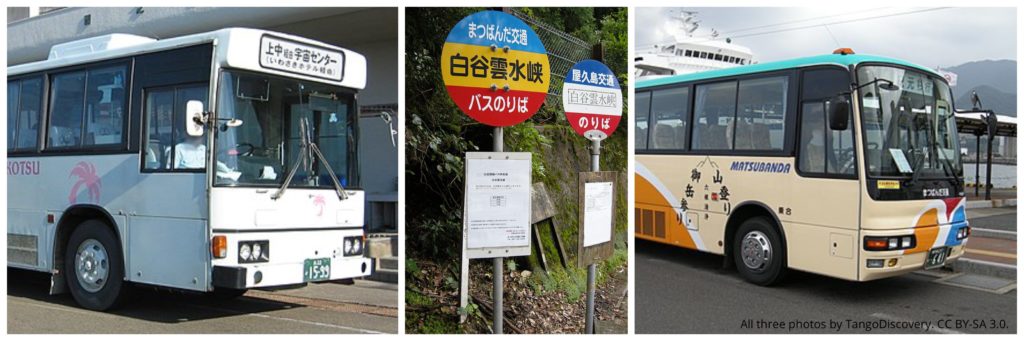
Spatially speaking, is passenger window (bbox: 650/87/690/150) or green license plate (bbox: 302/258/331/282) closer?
green license plate (bbox: 302/258/331/282)

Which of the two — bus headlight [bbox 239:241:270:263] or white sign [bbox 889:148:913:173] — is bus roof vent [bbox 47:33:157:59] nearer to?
bus headlight [bbox 239:241:270:263]

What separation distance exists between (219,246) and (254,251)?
281 mm

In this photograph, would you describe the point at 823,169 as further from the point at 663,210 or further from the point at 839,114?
the point at 663,210

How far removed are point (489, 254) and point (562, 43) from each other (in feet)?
11.8

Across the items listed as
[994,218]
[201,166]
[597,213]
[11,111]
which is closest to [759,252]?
[597,213]

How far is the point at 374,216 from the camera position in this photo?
40.8 ft

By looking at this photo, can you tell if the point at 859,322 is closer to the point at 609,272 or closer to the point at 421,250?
the point at 609,272

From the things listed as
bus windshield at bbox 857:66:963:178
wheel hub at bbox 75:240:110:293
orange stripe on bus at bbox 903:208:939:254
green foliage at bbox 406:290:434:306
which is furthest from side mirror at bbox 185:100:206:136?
orange stripe on bus at bbox 903:208:939:254

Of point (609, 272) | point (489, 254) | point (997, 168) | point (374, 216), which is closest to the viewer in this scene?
point (489, 254)

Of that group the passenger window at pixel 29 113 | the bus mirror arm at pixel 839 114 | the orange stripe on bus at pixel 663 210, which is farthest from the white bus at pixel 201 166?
the bus mirror arm at pixel 839 114

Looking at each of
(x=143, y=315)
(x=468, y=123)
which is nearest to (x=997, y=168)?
(x=468, y=123)

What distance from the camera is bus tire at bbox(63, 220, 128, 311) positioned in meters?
7.06

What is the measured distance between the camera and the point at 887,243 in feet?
23.0

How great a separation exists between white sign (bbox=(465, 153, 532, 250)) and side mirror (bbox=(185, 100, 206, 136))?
279 centimetres
